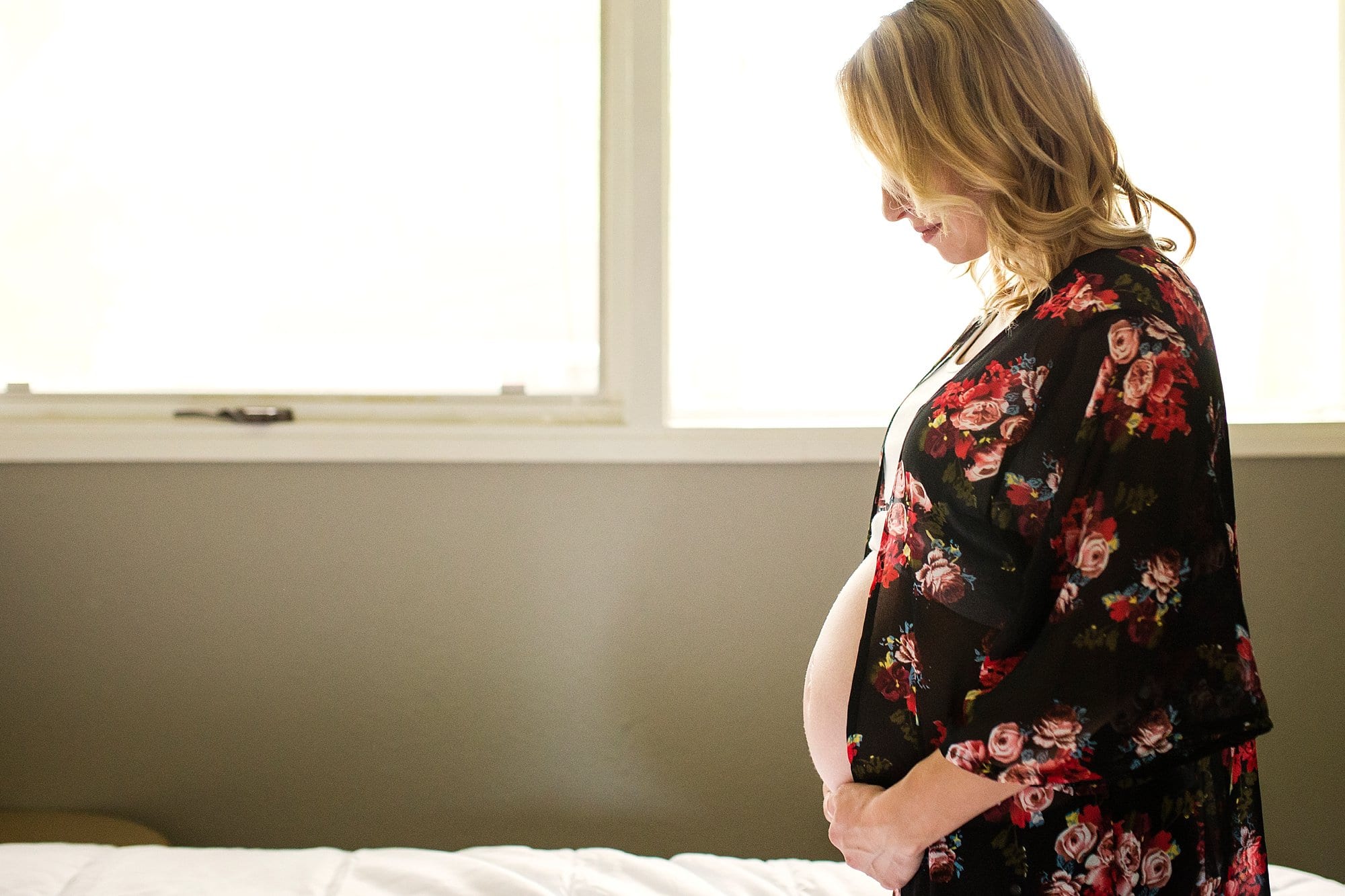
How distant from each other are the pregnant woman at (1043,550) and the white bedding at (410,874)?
29 centimetres

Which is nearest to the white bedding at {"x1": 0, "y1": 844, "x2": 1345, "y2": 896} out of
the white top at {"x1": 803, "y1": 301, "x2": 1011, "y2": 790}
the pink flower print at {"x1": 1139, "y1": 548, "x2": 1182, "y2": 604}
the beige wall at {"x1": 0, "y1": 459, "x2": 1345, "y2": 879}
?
the white top at {"x1": 803, "y1": 301, "x2": 1011, "y2": 790}

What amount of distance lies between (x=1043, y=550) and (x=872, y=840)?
303mm

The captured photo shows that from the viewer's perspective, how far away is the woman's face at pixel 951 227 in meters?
0.87

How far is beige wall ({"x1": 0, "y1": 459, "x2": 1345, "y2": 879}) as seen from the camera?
1610 mm

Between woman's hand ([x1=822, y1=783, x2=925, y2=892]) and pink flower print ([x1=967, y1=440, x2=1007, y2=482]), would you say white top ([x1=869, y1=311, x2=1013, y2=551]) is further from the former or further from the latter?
woman's hand ([x1=822, y1=783, x2=925, y2=892])

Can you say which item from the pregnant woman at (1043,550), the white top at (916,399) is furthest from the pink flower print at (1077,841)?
the white top at (916,399)

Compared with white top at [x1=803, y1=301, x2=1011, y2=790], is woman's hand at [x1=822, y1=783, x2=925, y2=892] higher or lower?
lower

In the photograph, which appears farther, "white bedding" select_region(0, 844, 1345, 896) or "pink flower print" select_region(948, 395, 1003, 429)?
"white bedding" select_region(0, 844, 1345, 896)

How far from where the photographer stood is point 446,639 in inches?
64.4

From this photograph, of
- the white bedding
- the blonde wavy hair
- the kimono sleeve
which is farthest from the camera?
the white bedding

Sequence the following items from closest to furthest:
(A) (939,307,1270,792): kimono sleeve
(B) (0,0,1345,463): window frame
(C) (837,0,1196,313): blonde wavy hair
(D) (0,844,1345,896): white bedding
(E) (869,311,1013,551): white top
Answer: (A) (939,307,1270,792): kimono sleeve → (C) (837,0,1196,313): blonde wavy hair → (E) (869,311,1013,551): white top → (D) (0,844,1345,896): white bedding → (B) (0,0,1345,463): window frame

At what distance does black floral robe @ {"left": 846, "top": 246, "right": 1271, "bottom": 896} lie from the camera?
70 centimetres

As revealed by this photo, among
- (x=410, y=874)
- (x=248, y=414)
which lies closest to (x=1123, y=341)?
(x=410, y=874)

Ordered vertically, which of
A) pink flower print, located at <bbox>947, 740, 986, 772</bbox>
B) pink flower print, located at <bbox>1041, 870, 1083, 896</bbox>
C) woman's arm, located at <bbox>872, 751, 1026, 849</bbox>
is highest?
pink flower print, located at <bbox>947, 740, 986, 772</bbox>
